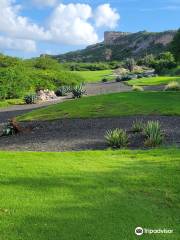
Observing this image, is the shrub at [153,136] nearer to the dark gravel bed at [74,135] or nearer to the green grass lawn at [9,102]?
the dark gravel bed at [74,135]

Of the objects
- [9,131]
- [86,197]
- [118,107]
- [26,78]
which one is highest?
[26,78]

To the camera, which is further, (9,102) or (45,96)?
(45,96)

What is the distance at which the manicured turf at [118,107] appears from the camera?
23016 millimetres

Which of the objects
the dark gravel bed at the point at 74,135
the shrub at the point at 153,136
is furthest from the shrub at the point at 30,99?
the shrub at the point at 153,136

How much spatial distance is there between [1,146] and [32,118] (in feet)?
25.5

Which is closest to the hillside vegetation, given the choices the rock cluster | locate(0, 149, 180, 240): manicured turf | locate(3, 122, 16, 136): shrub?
the rock cluster

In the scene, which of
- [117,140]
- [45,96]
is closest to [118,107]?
[117,140]

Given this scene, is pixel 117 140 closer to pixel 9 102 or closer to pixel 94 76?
pixel 9 102

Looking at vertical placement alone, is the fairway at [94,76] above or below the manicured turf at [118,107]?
above

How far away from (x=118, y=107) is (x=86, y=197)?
54.7 ft

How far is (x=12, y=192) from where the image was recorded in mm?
8234

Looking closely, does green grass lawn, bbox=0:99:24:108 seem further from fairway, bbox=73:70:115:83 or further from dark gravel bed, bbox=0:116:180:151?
fairway, bbox=73:70:115:83

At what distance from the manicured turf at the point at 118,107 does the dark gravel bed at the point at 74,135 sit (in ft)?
3.92

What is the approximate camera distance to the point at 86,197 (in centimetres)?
808
